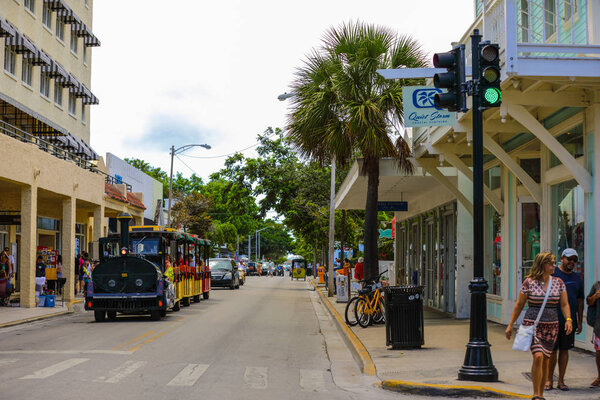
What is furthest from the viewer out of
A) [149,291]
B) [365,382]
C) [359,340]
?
[149,291]

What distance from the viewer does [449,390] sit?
8.77 meters

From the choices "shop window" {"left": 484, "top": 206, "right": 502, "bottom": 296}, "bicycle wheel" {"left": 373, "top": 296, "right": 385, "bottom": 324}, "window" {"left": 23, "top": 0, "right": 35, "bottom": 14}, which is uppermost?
"window" {"left": 23, "top": 0, "right": 35, "bottom": 14}

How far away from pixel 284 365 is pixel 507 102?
17.9 ft

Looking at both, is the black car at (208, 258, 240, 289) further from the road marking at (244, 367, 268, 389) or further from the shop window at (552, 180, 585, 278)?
the road marking at (244, 367, 268, 389)

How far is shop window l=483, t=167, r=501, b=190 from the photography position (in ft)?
57.5

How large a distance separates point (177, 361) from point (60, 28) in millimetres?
26436

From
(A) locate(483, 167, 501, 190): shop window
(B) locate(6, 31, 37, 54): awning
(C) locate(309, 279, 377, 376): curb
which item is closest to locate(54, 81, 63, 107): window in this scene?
(B) locate(6, 31, 37, 54): awning

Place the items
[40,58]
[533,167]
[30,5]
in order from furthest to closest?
[30,5] < [40,58] < [533,167]

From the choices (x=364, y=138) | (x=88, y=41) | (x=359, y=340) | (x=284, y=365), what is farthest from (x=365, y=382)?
(x=88, y=41)

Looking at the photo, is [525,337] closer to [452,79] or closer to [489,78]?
[489,78]

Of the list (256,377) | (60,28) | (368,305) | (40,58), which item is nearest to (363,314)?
(368,305)

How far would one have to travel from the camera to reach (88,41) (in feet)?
123

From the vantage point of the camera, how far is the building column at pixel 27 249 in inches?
905

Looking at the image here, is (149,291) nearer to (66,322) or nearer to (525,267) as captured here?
(66,322)
